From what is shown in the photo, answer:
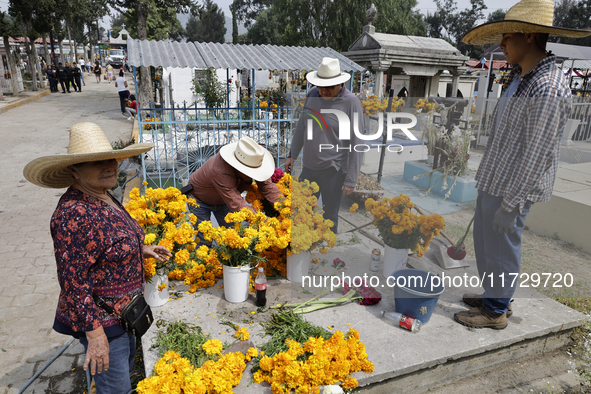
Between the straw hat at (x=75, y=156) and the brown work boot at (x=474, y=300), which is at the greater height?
the straw hat at (x=75, y=156)

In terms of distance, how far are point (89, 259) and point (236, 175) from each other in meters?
1.85

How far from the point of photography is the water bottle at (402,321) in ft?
9.16

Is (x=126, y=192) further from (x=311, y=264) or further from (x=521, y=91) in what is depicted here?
(x=521, y=91)

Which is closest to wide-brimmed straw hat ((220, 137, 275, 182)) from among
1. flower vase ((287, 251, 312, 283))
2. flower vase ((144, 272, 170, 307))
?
flower vase ((287, 251, 312, 283))

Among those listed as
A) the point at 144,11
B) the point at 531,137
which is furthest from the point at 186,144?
the point at 144,11

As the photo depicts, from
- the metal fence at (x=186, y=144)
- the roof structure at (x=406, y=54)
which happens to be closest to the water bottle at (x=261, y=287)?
the metal fence at (x=186, y=144)

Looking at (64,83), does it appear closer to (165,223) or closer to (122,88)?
(122,88)

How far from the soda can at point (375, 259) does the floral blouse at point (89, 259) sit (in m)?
2.17

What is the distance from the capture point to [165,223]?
2922mm

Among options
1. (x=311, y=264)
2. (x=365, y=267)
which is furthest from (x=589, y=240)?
(x=311, y=264)

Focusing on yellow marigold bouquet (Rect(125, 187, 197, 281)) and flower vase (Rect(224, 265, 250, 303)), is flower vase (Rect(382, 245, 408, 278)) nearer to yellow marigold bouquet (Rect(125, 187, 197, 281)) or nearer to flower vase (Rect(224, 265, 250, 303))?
flower vase (Rect(224, 265, 250, 303))

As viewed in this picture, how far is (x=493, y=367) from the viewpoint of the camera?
291 cm

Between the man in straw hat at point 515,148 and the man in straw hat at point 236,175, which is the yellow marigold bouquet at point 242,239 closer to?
the man in straw hat at point 236,175

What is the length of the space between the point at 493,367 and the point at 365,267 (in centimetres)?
129
